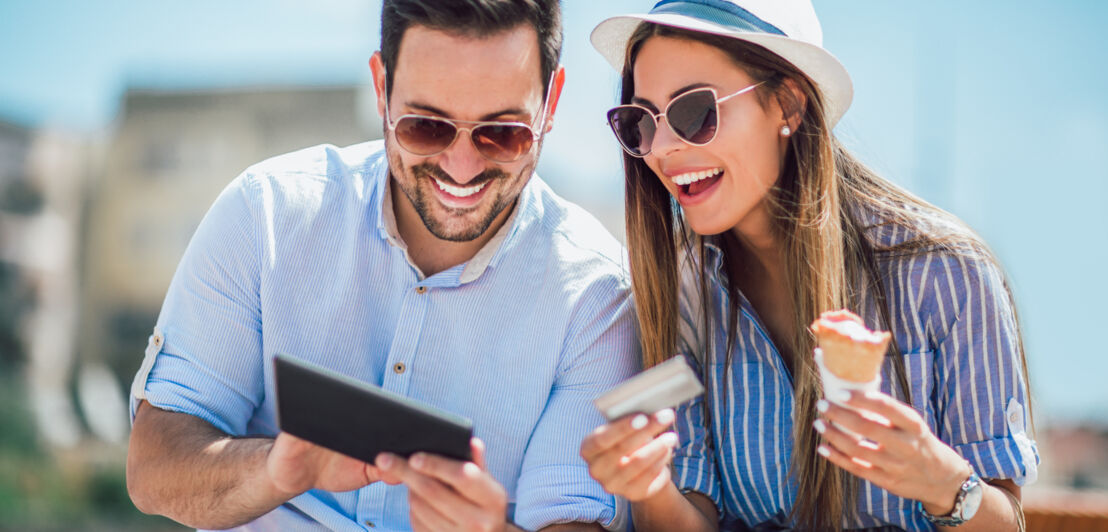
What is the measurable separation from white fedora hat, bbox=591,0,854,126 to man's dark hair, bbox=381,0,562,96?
36 cm

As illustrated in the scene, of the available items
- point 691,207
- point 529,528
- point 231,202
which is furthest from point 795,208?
point 231,202

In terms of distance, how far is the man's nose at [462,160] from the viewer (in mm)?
3139

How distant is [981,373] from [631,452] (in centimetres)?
130

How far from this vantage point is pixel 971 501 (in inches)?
102

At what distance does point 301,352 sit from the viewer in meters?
3.25

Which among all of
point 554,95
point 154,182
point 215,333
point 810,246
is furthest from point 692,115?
point 154,182

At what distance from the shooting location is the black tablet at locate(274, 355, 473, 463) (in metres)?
2.13

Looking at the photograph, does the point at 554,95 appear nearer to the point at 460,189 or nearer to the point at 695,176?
the point at 460,189

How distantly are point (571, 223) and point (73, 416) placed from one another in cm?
2600

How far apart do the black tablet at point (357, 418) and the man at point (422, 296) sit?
85 cm

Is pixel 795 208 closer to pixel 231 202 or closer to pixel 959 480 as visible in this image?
pixel 959 480

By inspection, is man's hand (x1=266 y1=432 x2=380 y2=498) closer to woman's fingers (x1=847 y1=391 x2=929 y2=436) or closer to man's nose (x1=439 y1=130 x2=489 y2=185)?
man's nose (x1=439 y1=130 x2=489 y2=185)

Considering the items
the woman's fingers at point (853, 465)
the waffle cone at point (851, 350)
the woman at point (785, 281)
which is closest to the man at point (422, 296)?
the woman at point (785, 281)

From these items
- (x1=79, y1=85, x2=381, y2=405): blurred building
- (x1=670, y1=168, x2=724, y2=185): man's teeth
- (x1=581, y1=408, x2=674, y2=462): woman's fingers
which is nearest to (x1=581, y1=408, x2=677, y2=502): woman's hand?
(x1=581, y1=408, x2=674, y2=462): woman's fingers
